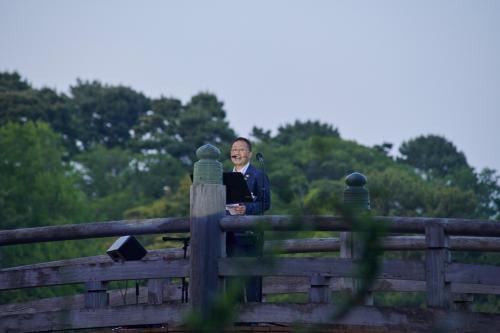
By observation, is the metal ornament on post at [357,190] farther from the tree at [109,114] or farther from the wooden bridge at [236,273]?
the tree at [109,114]

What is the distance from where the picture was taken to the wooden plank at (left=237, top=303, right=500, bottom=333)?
8634 mm

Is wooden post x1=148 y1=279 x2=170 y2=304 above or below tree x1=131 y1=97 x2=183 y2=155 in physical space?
below

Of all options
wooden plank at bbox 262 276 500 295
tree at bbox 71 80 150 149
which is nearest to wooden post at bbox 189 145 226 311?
wooden plank at bbox 262 276 500 295

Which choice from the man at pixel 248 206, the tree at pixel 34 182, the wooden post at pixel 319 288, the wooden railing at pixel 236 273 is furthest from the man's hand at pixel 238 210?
the tree at pixel 34 182

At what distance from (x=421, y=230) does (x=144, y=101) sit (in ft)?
228

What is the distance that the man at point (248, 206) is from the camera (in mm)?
10148

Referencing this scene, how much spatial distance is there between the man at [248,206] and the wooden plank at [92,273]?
2.00 feet

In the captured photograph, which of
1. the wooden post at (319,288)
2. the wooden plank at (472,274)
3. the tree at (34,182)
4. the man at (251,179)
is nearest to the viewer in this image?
the wooden plank at (472,274)

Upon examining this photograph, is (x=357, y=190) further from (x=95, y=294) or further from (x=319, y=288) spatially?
(x=95, y=294)

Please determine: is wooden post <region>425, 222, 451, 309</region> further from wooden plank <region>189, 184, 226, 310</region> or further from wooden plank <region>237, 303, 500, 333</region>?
wooden plank <region>189, 184, 226, 310</region>

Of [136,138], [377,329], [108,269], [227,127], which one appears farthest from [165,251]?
[136,138]

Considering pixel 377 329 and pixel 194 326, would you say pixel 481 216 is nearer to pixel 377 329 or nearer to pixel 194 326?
pixel 377 329

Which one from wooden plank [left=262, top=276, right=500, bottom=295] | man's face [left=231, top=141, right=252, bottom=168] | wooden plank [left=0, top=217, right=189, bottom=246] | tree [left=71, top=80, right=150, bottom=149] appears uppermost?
tree [left=71, top=80, right=150, bottom=149]

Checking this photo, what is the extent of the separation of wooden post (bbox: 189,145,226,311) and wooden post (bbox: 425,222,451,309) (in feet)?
5.25
